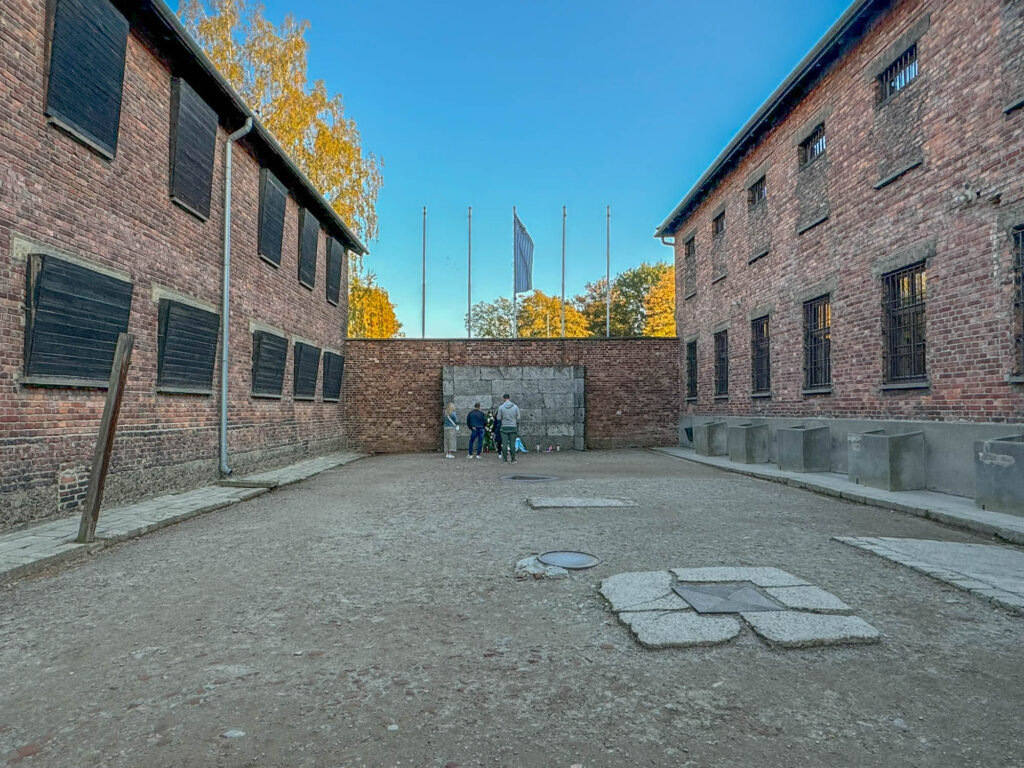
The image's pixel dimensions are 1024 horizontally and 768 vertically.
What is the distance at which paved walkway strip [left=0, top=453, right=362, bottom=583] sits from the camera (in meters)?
5.18

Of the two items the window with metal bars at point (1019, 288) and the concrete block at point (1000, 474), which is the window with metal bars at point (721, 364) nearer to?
the window with metal bars at point (1019, 288)

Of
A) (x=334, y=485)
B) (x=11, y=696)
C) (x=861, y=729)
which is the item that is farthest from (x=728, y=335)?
(x=11, y=696)

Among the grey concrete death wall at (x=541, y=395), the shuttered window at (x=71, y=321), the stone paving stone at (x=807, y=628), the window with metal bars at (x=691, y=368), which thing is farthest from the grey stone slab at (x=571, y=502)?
the window with metal bars at (x=691, y=368)

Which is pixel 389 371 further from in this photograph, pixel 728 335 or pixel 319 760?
pixel 319 760

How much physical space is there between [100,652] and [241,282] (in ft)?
32.2

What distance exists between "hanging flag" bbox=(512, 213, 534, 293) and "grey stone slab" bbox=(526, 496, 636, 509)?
21259mm

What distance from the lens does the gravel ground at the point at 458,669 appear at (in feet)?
7.70

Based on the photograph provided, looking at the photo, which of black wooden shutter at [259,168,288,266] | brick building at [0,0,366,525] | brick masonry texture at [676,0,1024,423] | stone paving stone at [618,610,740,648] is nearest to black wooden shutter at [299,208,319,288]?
black wooden shutter at [259,168,288,266]

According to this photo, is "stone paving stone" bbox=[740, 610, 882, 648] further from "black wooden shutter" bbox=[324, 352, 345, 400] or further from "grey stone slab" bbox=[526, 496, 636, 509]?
"black wooden shutter" bbox=[324, 352, 345, 400]

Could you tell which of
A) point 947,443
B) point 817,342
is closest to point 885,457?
point 947,443

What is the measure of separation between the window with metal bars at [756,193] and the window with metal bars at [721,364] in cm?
359

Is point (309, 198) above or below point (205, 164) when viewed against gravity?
above

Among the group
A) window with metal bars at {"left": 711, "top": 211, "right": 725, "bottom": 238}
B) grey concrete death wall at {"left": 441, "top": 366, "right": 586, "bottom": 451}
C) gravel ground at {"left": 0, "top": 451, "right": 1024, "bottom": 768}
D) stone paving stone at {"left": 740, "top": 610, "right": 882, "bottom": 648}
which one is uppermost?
window with metal bars at {"left": 711, "top": 211, "right": 725, "bottom": 238}

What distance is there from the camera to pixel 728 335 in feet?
57.4
